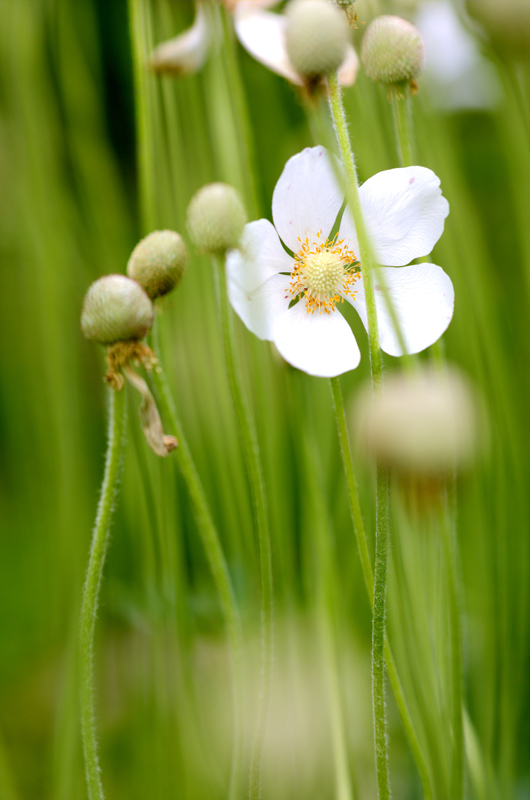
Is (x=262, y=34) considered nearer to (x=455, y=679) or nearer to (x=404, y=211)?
(x=404, y=211)

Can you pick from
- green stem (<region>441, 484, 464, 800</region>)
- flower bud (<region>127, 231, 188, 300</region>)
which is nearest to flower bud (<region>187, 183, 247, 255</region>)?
flower bud (<region>127, 231, 188, 300</region>)

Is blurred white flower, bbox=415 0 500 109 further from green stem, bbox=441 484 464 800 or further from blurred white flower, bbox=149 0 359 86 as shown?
green stem, bbox=441 484 464 800

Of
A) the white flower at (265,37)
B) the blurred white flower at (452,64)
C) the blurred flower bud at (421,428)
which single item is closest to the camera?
the blurred flower bud at (421,428)

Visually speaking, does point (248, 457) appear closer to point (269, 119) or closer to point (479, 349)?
point (479, 349)

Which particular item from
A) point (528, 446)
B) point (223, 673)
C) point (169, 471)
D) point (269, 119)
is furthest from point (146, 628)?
point (269, 119)

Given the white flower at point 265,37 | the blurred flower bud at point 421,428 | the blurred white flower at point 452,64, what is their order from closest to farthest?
the blurred flower bud at point 421,428 < the white flower at point 265,37 < the blurred white flower at point 452,64

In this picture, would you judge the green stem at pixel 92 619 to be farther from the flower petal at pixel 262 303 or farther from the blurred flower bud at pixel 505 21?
the blurred flower bud at pixel 505 21

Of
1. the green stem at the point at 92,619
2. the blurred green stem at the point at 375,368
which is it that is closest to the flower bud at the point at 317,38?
the blurred green stem at the point at 375,368
